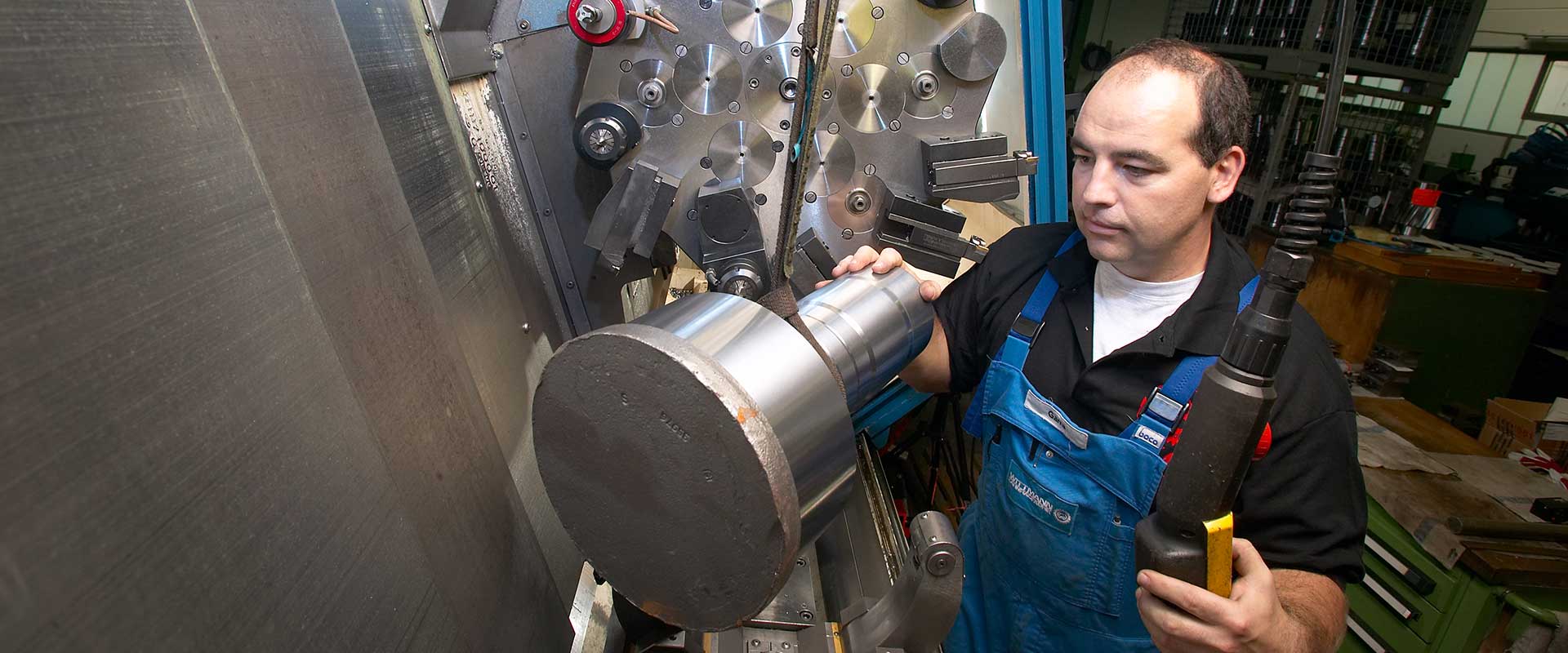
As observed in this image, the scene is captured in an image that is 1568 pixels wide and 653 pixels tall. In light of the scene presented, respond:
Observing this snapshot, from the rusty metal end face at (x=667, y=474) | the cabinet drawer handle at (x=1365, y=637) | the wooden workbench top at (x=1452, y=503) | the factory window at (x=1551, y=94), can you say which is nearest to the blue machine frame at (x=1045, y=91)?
the wooden workbench top at (x=1452, y=503)

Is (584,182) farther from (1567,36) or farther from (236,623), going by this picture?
(1567,36)

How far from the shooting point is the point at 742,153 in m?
1.21

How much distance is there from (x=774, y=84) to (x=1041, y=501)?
2.58 ft

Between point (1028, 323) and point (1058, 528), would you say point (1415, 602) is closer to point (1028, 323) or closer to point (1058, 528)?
point (1058, 528)

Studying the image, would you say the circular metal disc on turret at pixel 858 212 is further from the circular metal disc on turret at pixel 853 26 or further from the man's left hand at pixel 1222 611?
the man's left hand at pixel 1222 611

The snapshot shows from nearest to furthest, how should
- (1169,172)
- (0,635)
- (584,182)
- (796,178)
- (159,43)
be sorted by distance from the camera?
(0,635) < (159,43) < (796,178) < (1169,172) < (584,182)

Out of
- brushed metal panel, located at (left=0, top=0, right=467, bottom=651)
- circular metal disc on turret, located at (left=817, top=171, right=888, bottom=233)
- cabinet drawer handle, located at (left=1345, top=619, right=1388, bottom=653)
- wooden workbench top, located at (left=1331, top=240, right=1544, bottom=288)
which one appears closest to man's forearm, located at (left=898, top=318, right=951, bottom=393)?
circular metal disc on turret, located at (left=817, top=171, right=888, bottom=233)

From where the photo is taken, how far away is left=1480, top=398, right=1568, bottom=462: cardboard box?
2.07 meters

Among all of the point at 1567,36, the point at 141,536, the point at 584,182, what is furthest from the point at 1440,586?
the point at 1567,36

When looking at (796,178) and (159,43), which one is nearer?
(159,43)

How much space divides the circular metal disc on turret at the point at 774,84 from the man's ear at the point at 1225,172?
1.90 feet

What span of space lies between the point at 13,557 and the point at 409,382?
33 cm

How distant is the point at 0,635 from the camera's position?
32 centimetres

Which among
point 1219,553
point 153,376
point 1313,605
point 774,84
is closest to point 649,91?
point 774,84
